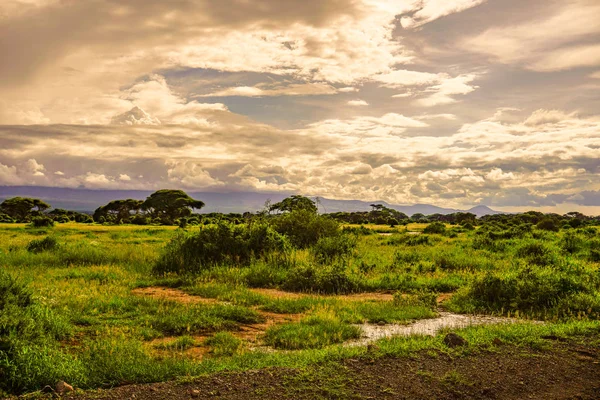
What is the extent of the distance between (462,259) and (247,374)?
15.9 meters

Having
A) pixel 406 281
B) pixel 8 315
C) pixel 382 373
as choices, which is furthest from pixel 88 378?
pixel 406 281

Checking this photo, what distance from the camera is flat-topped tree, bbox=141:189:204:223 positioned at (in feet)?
266

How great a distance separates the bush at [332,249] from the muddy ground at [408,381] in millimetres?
12825

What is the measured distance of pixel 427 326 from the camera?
1056 centimetres

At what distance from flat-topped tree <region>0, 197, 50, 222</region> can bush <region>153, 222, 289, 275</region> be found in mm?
Result: 70575

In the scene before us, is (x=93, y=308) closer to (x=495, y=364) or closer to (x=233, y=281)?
(x=233, y=281)

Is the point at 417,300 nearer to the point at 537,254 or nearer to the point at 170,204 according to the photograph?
the point at 537,254

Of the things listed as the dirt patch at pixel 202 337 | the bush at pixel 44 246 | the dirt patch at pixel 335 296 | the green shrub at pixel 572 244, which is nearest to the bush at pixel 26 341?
the dirt patch at pixel 202 337

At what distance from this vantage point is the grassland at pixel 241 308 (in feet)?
23.6

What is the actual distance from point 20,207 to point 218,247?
246 feet

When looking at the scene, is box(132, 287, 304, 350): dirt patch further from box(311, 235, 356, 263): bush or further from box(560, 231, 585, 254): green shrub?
box(560, 231, 585, 254): green shrub

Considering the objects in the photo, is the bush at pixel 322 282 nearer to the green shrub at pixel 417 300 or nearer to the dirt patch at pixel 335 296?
the dirt patch at pixel 335 296

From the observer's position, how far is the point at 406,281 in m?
15.9

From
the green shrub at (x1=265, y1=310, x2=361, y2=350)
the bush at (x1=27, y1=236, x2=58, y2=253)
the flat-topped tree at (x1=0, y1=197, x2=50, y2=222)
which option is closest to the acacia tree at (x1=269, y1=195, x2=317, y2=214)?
the bush at (x1=27, y1=236, x2=58, y2=253)
